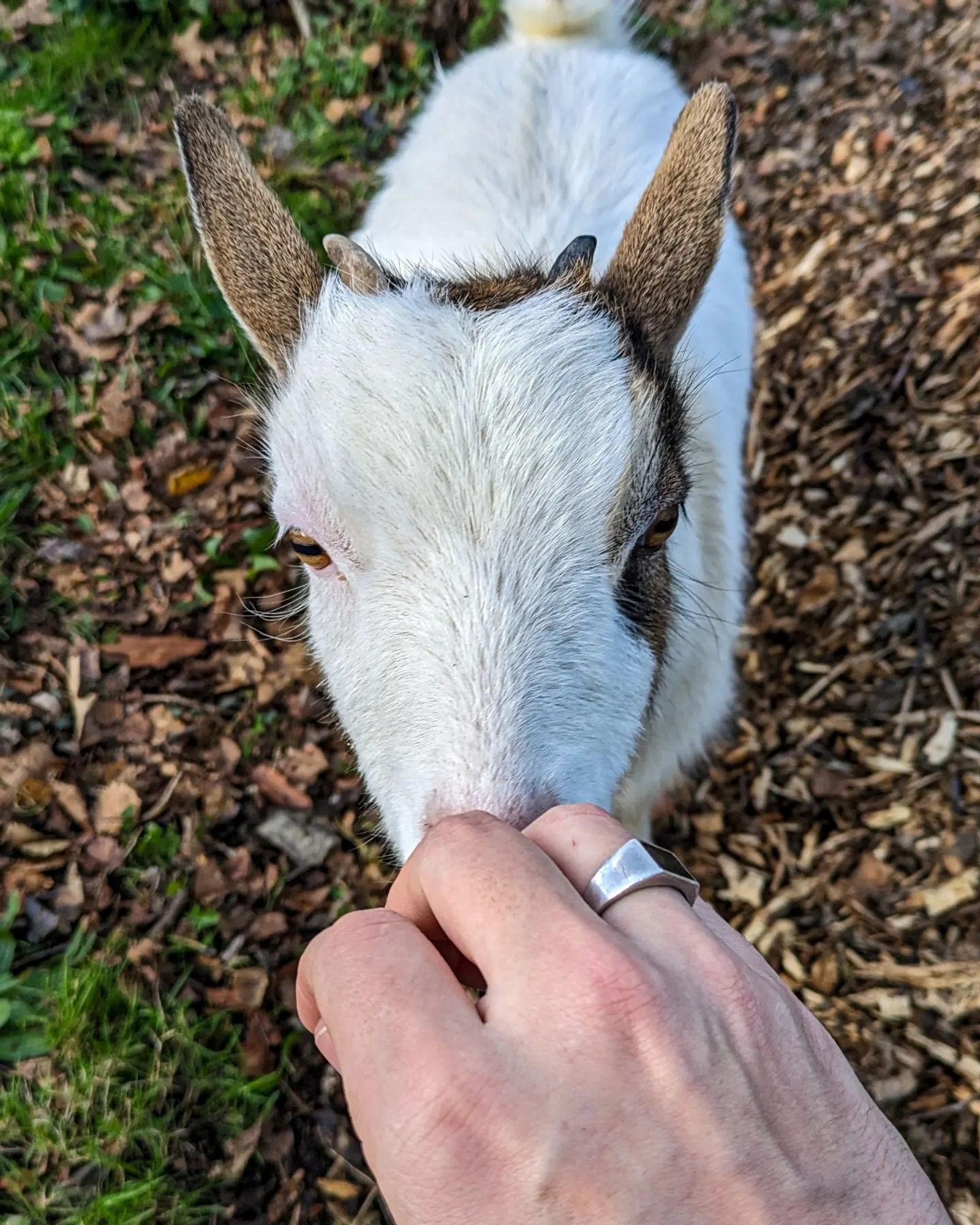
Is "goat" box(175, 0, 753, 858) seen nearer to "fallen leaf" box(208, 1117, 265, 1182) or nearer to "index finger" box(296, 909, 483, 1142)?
"index finger" box(296, 909, 483, 1142)

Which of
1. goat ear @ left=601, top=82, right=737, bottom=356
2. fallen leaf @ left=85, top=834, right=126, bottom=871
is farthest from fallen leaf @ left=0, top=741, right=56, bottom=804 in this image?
goat ear @ left=601, top=82, right=737, bottom=356

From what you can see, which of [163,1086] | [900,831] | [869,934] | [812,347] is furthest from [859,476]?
[163,1086]

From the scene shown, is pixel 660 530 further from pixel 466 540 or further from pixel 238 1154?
pixel 238 1154

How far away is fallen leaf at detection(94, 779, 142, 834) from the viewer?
12.4 feet

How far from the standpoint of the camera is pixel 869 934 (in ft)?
11.8

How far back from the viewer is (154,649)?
4191 mm

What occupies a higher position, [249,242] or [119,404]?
[249,242]

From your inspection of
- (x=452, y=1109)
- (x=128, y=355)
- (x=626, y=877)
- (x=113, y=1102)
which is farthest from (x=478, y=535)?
(x=128, y=355)

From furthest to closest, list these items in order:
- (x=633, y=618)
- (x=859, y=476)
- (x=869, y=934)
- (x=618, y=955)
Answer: (x=859, y=476) → (x=869, y=934) → (x=633, y=618) → (x=618, y=955)

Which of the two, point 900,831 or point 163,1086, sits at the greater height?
point 163,1086

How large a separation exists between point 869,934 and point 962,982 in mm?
350

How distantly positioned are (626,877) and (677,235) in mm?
1844

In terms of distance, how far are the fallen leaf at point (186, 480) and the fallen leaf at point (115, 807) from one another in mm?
1505

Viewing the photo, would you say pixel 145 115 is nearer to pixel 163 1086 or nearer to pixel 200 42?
pixel 200 42
